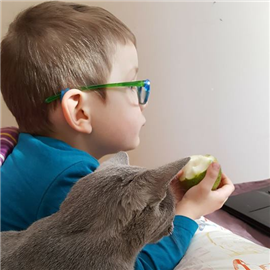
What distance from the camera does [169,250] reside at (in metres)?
0.71

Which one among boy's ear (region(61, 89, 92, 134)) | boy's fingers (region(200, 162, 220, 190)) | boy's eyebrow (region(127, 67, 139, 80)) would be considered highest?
boy's eyebrow (region(127, 67, 139, 80))

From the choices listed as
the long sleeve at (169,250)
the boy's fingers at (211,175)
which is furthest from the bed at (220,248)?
the boy's fingers at (211,175)

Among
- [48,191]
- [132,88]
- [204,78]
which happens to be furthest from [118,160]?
[204,78]

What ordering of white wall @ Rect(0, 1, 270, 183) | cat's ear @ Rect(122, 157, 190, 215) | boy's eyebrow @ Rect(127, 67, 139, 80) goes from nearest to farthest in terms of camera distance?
1. cat's ear @ Rect(122, 157, 190, 215)
2. boy's eyebrow @ Rect(127, 67, 139, 80)
3. white wall @ Rect(0, 1, 270, 183)

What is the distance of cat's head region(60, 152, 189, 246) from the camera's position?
48 cm

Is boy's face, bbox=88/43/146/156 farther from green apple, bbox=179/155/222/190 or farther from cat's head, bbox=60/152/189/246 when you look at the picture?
cat's head, bbox=60/152/189/246

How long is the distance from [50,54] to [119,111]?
227 millimetres

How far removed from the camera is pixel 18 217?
73 cm

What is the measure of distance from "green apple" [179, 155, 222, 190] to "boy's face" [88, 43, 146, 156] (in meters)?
0.19

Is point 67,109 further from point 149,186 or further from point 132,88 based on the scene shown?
point 149,186

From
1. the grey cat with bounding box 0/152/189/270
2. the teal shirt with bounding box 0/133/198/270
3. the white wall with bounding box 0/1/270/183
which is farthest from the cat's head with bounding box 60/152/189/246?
the white wall with bounding box 0/1/270/183

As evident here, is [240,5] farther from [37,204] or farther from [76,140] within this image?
[37,204]

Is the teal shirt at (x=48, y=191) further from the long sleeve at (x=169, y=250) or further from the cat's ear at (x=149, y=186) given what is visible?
the cat's ear at (x=149, y=186)

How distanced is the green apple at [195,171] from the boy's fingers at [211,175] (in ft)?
0.08
